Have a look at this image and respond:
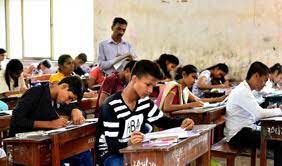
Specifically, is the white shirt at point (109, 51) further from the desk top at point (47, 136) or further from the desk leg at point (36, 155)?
the desk leg at point (36, 155)

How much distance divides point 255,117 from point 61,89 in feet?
6.84

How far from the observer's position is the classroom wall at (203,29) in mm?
9164

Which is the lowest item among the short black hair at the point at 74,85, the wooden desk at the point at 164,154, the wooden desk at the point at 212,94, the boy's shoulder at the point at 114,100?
the wooden desk at the point at 212,94

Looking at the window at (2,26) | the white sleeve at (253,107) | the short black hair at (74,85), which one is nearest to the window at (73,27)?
the window at (2,26)

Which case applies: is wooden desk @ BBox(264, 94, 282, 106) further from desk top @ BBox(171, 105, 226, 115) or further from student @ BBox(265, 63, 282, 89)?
desk top @ BBox(171, 105, 226, 115)

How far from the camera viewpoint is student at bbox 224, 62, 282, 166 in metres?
4.91

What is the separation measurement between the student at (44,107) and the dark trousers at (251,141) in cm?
178

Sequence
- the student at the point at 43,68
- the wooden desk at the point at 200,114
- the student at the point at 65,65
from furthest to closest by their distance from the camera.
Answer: the student at the point at 43,68, the student at the point at 65,65, the wooden desk at the point at 200,114

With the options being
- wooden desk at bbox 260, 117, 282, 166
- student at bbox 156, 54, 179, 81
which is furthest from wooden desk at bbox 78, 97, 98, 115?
wooden desk at bbox 260, 117, 282, 166

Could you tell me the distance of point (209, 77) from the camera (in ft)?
29.1

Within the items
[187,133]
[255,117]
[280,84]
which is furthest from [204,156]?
[280,84]

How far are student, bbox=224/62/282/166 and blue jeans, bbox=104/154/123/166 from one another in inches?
75.8

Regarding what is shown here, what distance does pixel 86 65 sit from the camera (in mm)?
10891

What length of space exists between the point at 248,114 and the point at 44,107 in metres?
2.19
